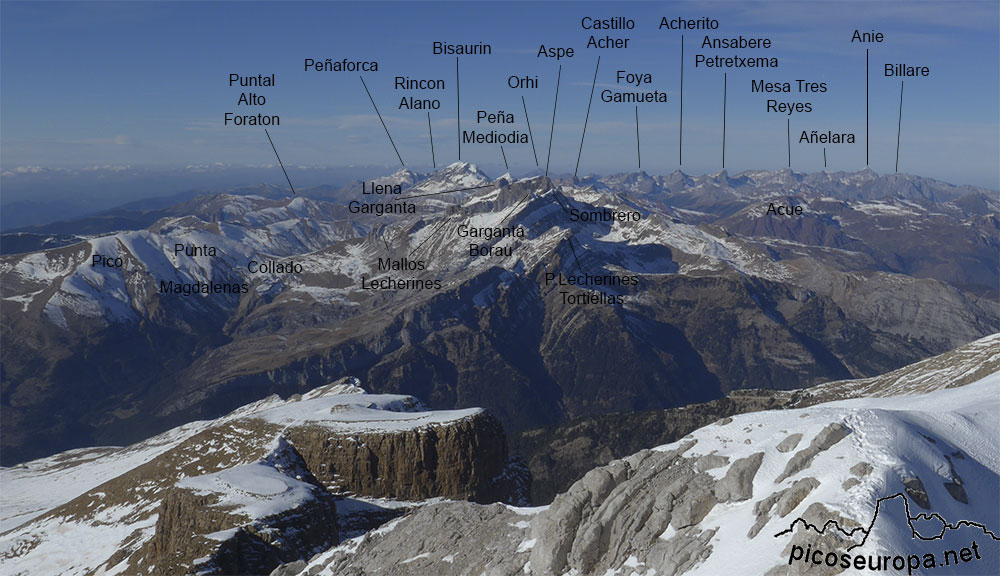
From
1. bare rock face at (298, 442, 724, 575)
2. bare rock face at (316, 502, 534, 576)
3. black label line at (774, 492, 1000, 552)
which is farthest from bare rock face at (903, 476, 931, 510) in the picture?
bare rock face at (316, 502, 534, 576)

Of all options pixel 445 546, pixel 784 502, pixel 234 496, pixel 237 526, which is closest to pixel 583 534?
pixel 784 502

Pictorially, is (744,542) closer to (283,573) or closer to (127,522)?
(283,573)

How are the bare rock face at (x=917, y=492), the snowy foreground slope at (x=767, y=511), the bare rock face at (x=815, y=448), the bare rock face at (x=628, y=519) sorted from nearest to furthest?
the snowy foreground slope at (x=767, y=511), the bare rock face at (x=917, y=492), the bare rock face at (x=815, y=448), the bare rock face at (x=628, y=519)

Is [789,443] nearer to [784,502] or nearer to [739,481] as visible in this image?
[739,481]

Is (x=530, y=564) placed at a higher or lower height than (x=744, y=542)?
lower

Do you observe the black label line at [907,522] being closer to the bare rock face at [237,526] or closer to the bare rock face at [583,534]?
the bare rock face at [583,534]

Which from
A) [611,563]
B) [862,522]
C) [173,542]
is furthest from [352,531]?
[862,522]

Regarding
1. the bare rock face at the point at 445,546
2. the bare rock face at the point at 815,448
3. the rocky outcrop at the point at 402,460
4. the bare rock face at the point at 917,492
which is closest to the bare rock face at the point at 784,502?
the bare rock face at the point at 815,448
